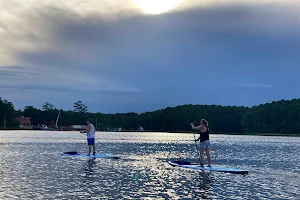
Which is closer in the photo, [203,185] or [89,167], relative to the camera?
[203,185]

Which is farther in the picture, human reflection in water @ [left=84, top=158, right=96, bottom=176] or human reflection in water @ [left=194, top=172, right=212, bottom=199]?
human reflection in water @ [left=84, top=158, right=96, bottom=176]

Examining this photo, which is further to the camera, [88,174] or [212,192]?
[88,174]

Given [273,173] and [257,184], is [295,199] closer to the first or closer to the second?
[257,184]

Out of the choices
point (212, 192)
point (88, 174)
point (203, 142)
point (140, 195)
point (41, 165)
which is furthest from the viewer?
point (41, 165)

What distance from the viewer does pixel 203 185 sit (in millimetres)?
24406

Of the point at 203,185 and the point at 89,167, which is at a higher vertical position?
the point at 89,167

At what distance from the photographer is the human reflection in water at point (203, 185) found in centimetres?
2134

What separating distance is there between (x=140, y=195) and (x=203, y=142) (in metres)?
11.1

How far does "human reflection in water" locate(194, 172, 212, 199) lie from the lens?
2134 cm

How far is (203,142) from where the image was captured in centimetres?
3084

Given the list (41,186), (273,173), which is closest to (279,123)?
(273,173)

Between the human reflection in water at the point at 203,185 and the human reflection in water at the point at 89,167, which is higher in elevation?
the human reflection in water at the point at 89,167

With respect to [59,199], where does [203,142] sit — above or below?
above

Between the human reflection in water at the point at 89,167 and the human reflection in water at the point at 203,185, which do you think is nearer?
the human reflection in water at the point at 203,185
